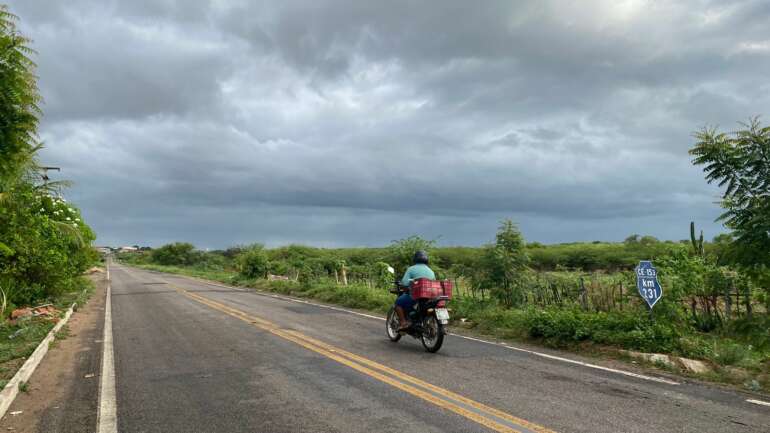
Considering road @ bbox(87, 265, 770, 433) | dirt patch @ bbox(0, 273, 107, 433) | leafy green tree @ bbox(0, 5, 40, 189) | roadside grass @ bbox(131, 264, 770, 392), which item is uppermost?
leafy green tree @ bbox(0, 5, 40, 189)

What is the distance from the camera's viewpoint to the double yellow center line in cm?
517

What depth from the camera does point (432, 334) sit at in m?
9.46

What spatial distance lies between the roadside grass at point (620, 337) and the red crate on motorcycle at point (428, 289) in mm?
2605

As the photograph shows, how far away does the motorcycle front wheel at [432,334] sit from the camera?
30.4ft

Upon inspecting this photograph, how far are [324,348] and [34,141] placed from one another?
5.65 meters

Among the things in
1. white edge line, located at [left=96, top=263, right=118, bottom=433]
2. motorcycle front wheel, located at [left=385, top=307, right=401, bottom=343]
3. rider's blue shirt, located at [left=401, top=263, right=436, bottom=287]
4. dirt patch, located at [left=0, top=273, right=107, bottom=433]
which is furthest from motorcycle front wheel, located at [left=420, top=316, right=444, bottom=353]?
dirt patch, located at [left=0, top=273, right=107, bottom=433]

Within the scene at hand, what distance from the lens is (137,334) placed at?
469 inches

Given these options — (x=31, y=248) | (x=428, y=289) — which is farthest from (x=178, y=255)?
(x=428, y=289)

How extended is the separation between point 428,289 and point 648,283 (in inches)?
160

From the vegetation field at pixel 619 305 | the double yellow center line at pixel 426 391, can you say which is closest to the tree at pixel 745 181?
the vegetation field at pixel 619 305

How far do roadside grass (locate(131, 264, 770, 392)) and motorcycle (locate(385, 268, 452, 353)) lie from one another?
260 cm

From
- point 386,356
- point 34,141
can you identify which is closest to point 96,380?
point 34,141

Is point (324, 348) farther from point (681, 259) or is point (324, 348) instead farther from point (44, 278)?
point (44, 278)

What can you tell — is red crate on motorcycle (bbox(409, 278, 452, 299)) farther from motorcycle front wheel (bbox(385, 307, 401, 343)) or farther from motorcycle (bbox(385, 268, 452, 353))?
motorcycle front wheel (bbox(385, 307, 401, 343))
